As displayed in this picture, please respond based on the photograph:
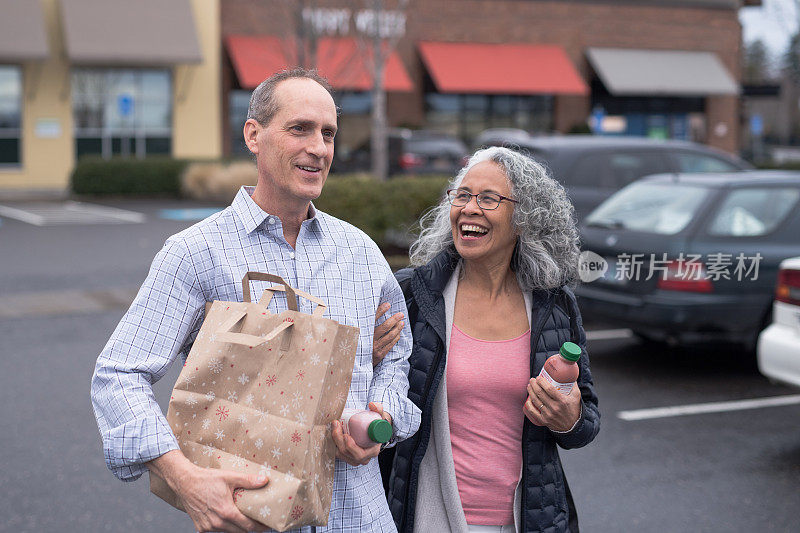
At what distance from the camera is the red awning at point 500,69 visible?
32.8 metres

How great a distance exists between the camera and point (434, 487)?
284 cm

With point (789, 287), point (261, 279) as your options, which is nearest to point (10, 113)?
point (789, 287)

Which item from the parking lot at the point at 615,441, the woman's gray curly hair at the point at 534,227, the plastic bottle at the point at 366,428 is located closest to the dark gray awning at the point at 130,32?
the parking lot at the point at 615,441

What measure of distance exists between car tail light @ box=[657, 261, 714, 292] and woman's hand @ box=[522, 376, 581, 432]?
17.1 feet

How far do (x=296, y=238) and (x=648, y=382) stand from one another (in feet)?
19.4

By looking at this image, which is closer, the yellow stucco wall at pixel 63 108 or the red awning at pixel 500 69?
the yellow stucco wall at pixel 63 108

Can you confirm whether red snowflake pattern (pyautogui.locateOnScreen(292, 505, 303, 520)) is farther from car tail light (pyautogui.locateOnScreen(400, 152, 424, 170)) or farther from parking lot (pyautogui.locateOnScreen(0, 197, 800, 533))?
car tail light (pyautogui.locateOnScreen(400, 152, 424, 170))

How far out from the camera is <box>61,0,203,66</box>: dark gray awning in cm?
2739

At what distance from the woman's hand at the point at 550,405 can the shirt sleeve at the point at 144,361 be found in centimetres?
95

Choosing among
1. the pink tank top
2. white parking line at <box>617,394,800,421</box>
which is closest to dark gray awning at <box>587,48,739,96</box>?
white parking line at <box>617,394,800,421</box>

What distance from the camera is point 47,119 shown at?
1136 inches

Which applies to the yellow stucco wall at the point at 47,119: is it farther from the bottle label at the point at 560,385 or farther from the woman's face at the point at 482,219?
the bottle label at the point at 560,385

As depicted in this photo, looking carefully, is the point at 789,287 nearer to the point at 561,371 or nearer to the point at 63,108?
the point at 561,371

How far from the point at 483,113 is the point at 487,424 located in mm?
32778
